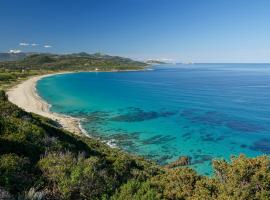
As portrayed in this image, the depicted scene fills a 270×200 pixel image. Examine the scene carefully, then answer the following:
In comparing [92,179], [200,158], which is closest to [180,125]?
[200,158]

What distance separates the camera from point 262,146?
181 ft

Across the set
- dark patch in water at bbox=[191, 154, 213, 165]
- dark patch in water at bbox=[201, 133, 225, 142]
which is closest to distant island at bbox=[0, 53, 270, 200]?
dark patch in water at bbox=[191, 154, 213, 165]

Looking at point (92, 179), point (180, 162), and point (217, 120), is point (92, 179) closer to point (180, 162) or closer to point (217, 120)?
point (180, 162)

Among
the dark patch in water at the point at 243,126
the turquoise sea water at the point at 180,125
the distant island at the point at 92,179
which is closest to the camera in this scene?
the distant island at the point at 92,179

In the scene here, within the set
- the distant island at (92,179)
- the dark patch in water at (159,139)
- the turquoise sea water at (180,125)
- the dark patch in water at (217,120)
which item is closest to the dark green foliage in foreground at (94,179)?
the distant island at (92,179)

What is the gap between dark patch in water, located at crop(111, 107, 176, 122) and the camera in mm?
77919

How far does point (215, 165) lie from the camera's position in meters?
20.7

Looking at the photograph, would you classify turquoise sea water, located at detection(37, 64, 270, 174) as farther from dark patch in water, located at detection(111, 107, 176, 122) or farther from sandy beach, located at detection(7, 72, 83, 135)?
sandy beach, located at detection(7, 72, 83, 135)

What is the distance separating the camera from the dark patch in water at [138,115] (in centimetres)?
7792

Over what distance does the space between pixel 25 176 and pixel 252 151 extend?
46.4 meters

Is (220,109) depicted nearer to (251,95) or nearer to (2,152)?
(251,95)

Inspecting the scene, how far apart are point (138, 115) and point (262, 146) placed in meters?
37.7

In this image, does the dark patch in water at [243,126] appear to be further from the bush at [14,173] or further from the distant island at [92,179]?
the bush at [14,173]

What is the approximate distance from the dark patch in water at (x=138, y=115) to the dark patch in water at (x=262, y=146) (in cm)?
3039
